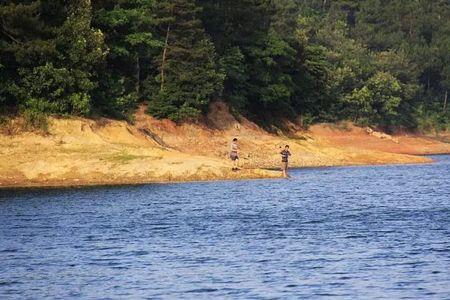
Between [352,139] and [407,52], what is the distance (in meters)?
49.6

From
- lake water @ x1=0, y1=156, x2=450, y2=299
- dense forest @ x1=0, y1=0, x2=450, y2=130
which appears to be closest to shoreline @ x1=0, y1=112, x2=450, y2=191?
dense forest @ x1=0, y1=0, x2=450, y2=130

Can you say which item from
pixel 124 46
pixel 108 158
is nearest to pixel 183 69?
pixel 124 46

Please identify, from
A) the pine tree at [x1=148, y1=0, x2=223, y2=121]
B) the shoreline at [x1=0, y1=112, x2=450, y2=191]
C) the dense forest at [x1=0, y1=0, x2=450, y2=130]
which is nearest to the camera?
the shoreline at [x1=0, y1=112, x2=450, y2=191]

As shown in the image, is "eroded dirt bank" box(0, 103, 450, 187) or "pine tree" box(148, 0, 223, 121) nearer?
"eroded dirt bank" box(0, 103, 450, 187)

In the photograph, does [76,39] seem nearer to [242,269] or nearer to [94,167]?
[94,167]

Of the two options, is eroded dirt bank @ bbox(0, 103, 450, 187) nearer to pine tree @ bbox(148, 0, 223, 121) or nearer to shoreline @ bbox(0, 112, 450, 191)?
shoreline @ bbox(0, 112, 450, 191)

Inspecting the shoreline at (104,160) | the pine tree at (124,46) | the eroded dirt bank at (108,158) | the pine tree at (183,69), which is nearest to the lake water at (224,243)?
the shoreline at (104,160)

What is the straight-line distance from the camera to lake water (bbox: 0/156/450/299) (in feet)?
91.1

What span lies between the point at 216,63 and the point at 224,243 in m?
A: 62.6

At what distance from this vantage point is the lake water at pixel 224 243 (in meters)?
27.8

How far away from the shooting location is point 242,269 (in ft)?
100

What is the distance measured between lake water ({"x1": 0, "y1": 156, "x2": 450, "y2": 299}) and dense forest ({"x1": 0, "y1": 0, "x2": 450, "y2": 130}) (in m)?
14.0

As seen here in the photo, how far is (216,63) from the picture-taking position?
98.0 metres

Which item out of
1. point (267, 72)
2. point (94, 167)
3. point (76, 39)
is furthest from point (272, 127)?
point (94, 167)
